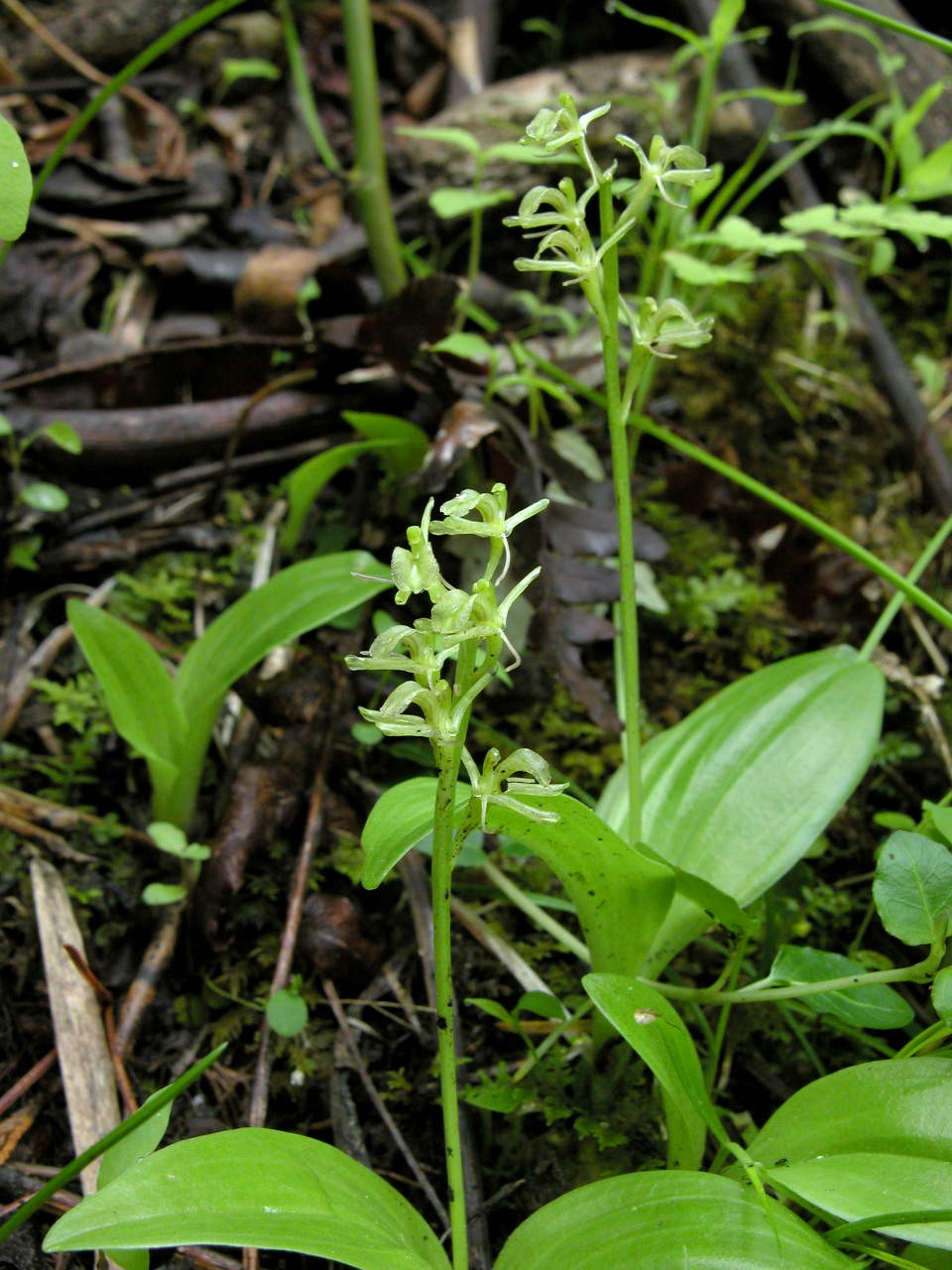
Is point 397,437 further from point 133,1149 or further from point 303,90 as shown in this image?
point 303,90

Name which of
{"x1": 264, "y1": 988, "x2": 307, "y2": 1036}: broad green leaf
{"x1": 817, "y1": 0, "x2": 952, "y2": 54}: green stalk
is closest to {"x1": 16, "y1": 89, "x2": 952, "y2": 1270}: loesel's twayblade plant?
{"x1": 264, "y1": 988, "x2": 307, "y2": 1036}: broad green leaf

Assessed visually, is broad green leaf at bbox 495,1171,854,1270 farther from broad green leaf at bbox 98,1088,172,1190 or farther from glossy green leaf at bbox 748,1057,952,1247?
broad green leaf at bbox 98,1088,172,1190

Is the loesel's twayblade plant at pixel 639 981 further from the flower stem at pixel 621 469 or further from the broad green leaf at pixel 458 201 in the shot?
the broad green leaf at pixel 458 201

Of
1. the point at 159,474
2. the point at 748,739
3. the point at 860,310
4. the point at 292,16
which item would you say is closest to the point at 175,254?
the point at 159,474

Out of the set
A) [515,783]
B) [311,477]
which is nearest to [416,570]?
[515,783]

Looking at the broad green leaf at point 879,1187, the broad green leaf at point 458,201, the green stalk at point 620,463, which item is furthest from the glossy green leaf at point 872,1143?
the broad green leaf at point 458,201

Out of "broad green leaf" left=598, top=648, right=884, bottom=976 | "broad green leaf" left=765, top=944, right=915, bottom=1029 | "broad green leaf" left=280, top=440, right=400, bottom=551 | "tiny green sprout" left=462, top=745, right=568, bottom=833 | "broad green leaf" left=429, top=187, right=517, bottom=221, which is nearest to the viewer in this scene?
"tiny green sprout" left=462, top=745, right=568, bottom=833

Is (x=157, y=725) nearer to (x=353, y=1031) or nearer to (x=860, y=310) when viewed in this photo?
(x=353, y=1031)
